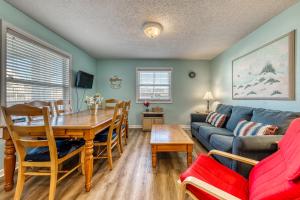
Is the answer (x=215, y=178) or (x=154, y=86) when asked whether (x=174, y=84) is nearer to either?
(x=154, y=86)

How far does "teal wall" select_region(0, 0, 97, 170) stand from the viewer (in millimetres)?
2135

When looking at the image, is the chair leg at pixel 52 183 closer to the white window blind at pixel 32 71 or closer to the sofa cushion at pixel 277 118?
the white window blind at pixel 32 71

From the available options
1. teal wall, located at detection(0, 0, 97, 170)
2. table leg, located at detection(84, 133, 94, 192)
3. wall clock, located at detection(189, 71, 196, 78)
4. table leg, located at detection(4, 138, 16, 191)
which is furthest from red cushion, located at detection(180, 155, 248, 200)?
wall clock, located at detection(189, 71, 196, 78)

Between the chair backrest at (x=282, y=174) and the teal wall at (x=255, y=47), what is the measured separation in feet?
4.16

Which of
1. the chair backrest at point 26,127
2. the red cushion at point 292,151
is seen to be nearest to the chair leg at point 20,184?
the chair backrest at point 26,127

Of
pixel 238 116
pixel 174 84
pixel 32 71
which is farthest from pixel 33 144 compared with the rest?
pixel 174 84

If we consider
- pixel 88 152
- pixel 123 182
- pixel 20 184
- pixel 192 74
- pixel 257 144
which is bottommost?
pixel 123 182

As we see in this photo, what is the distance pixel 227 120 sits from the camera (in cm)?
329

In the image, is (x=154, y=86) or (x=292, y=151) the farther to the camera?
(x=154, y=86)

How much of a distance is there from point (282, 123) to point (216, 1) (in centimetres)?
178

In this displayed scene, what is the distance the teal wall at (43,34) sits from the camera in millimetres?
2135

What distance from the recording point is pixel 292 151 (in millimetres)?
1123

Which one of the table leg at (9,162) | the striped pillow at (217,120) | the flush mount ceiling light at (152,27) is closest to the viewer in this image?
the table leg at (9,162)

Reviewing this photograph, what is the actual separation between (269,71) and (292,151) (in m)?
1.91
